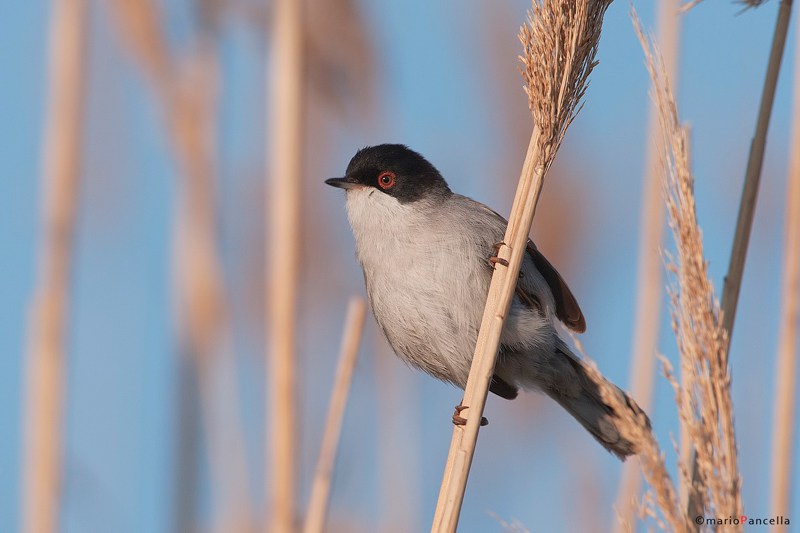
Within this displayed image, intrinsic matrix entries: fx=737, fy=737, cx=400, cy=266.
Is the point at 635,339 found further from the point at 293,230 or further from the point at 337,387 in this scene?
the point at 293,230

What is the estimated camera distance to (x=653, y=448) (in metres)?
1.60

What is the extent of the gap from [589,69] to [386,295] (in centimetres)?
133

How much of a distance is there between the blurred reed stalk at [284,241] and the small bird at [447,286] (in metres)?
0.37

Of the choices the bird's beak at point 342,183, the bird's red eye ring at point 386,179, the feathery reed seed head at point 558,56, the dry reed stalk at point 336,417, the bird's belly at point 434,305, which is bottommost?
the dry reed stalk at point 336,417

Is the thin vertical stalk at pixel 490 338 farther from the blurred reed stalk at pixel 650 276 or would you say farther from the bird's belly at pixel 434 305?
the blurred reed stalk at pixel 650 276

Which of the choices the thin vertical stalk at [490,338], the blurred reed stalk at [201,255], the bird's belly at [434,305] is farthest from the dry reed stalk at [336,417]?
the blurred reed stalk at [201,255]

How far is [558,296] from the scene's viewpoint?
3.13 meters

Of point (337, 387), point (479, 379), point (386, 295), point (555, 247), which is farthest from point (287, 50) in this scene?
point (555, 247)

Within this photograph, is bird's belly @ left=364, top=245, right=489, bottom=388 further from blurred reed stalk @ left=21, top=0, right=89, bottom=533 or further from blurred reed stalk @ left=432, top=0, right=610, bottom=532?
blurred reed stalk @ left=21, top=0, right=89, bottom=533

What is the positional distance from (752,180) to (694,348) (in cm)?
73

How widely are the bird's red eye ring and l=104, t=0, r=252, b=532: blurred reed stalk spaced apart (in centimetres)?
107

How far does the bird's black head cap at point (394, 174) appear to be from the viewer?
3.11m

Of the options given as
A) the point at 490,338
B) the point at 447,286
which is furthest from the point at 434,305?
the point at 490,338

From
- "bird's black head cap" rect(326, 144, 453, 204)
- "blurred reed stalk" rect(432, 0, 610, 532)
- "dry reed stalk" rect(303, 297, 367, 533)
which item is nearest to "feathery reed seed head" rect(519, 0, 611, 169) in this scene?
"blurred reed stalk" rect(432, 0, 610, 532)
